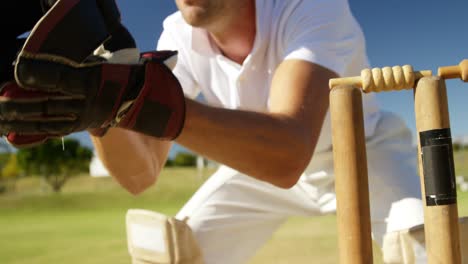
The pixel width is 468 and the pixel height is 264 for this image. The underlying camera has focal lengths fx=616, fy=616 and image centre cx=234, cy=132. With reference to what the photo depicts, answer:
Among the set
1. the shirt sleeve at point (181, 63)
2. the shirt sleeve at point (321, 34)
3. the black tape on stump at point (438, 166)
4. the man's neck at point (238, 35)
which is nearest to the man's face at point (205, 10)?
the man's neck at point (238, 35)

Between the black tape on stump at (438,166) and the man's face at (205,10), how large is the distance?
917mm

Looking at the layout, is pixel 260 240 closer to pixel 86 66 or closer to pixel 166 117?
pixel 166 117

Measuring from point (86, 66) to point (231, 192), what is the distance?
132 centimetres

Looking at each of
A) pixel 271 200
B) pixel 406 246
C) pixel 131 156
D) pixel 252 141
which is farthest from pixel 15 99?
pixel 271 200

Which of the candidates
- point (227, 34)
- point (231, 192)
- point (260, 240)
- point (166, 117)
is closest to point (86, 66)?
point (166, 117)

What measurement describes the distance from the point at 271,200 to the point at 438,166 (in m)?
1.32

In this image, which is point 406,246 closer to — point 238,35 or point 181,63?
point 238,35

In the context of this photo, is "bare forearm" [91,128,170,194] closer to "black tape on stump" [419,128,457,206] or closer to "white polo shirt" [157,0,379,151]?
"white polo shirt" [157,0,379,151]

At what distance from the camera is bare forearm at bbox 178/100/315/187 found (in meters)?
1.49

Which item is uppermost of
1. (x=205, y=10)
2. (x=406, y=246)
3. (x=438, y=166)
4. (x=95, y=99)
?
(x=205, y=10)

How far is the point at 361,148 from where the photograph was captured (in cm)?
119

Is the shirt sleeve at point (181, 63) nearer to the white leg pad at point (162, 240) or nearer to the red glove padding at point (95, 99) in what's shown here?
the white leg pad at point (162, 240)

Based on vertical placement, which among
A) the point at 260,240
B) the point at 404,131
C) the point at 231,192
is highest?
the point at 404,131

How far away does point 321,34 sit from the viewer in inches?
73.5
